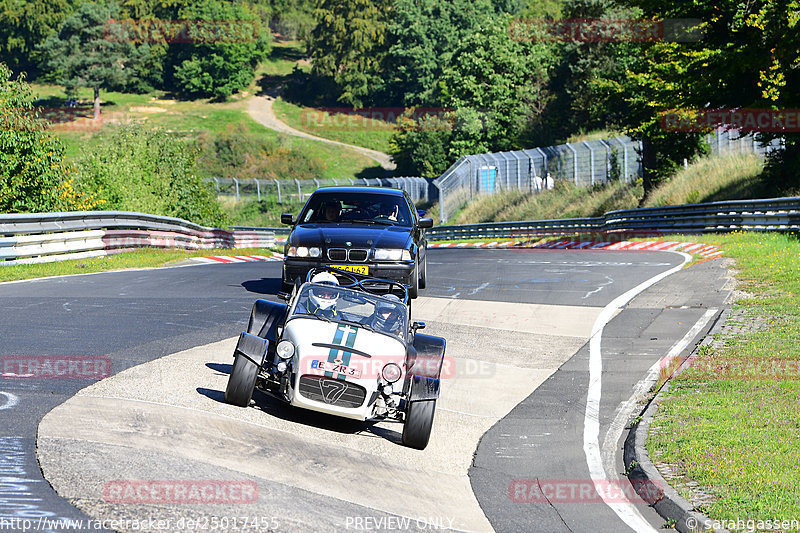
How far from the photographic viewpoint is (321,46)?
422 feet

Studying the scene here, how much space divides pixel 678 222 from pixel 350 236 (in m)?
20.6

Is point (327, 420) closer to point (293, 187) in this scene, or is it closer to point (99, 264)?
point (99, 264)

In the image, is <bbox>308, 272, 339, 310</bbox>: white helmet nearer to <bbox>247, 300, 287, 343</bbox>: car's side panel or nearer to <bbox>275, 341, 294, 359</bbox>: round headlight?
<bbox>247, 300, 287, 343</bbox>: car's side panel

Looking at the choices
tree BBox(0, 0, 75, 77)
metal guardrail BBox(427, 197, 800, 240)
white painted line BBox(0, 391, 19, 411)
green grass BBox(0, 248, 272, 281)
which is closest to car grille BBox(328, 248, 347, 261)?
white painted line BBox(0, 391, 19, 411)

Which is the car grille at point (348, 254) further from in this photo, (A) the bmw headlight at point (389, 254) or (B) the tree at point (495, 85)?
(B) the tree at point (495, 85)

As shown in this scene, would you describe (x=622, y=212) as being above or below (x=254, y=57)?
below

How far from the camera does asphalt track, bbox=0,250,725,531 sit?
22.1 ft

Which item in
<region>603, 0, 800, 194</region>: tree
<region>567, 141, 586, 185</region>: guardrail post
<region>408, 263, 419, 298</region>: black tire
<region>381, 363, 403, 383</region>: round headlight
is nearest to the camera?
<region>381, 363, 403, 383</region>: round headlight

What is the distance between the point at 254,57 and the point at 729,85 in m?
110

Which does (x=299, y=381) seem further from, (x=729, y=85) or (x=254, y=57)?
(x=254, y=57)

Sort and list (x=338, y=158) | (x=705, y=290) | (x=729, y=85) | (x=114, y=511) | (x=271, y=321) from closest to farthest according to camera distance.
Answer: (x=114, y=511) < (x=271, y=321) < (x=705, y=290) < (x=729, y=85) < (x=338, y=158)

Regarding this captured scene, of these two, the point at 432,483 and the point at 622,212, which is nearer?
the point at 432,483

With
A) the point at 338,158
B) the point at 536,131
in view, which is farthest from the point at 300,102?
the point at 536,131

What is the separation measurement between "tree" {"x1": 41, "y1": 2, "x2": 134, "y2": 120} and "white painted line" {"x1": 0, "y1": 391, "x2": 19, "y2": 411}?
108422mm
